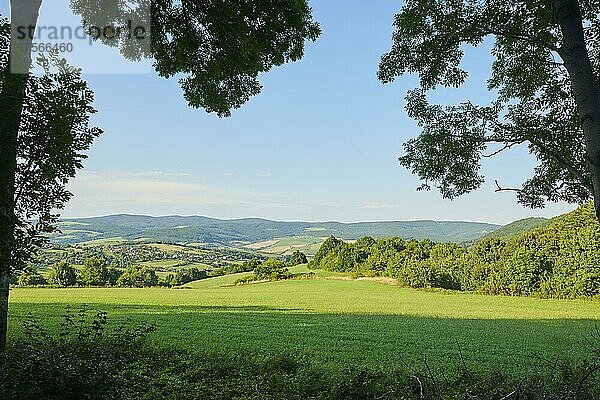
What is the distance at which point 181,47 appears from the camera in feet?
24.0

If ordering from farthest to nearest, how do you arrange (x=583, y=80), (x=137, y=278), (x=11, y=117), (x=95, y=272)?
(x=137, y=278)
(x=95, y=272)
(x=11, y=117)
(x=583, y=80)

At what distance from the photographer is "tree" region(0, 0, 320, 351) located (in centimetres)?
573

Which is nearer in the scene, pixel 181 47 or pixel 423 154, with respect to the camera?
pixel 423 154

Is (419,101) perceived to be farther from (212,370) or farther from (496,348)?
(496,348)

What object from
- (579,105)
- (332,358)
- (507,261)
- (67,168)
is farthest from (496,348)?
(507,261)

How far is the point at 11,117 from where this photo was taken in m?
5.72

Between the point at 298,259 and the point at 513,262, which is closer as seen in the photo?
the point at 513,262

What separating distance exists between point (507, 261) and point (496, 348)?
2997cm

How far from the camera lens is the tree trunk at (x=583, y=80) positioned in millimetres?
4270

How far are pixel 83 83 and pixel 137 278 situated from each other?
175ft

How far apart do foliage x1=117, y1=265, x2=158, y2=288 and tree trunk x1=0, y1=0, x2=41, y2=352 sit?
2050 inches

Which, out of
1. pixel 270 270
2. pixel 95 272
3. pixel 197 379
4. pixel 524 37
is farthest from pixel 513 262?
pixel 95 272

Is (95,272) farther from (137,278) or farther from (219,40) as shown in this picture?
(219,40)

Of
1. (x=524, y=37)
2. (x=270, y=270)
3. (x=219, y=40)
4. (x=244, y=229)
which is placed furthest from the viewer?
(x=244, y=229)
